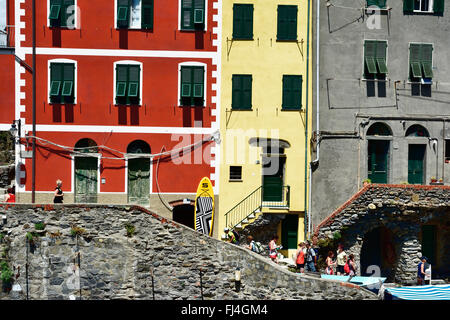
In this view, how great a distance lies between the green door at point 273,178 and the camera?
29.9 metres

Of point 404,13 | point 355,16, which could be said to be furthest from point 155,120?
point 404,13

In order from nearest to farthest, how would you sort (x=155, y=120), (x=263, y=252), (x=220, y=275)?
(x=220, y=275) → (x=263, y=252) → (x=155, y=120)

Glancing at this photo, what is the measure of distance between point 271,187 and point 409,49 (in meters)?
8.79

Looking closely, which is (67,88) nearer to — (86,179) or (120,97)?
(120,97)

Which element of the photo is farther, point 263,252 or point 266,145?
point 266,145

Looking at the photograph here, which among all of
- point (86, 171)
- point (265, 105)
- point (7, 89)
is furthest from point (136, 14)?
point (86, 171)

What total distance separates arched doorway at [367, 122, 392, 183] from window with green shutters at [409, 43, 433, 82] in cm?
270

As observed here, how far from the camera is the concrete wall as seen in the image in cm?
2975

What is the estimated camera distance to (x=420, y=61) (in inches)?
1187

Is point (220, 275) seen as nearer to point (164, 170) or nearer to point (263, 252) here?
point (263, 252)

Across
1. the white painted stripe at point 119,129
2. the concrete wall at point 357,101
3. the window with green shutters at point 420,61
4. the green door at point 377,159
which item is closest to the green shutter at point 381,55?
the concrete wall at point 357,101

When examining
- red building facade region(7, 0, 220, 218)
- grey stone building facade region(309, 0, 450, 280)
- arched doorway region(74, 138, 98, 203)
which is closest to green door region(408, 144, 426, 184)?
grey stone building facade region(309, 0, 450, 280)

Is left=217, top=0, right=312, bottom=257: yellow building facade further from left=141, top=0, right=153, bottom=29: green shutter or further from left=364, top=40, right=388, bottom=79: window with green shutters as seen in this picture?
A: left=141, top=0, right=153, bottom=29: green shutter

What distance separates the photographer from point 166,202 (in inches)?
1155
